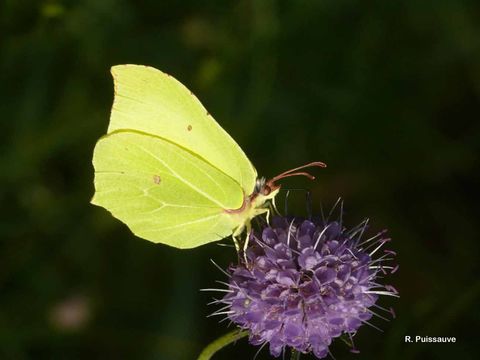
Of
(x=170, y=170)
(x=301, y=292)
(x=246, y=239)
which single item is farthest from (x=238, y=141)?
(x=301, y=292)

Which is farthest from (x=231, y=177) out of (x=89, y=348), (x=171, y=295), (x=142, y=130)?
(x=89, y=348)

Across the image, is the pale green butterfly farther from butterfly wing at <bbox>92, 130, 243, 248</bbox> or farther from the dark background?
the dark background

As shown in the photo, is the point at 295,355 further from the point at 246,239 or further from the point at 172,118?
the point at 172,118

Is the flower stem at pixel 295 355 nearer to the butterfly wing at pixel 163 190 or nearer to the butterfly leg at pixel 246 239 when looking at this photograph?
the butterfly leg at pixel 246 239

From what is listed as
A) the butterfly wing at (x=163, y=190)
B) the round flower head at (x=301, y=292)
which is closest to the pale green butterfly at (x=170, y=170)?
the butterfly wing at (x=163, y=190)

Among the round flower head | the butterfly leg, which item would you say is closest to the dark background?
the round flower head

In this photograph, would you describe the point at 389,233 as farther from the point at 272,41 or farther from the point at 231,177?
the point at 231,177
